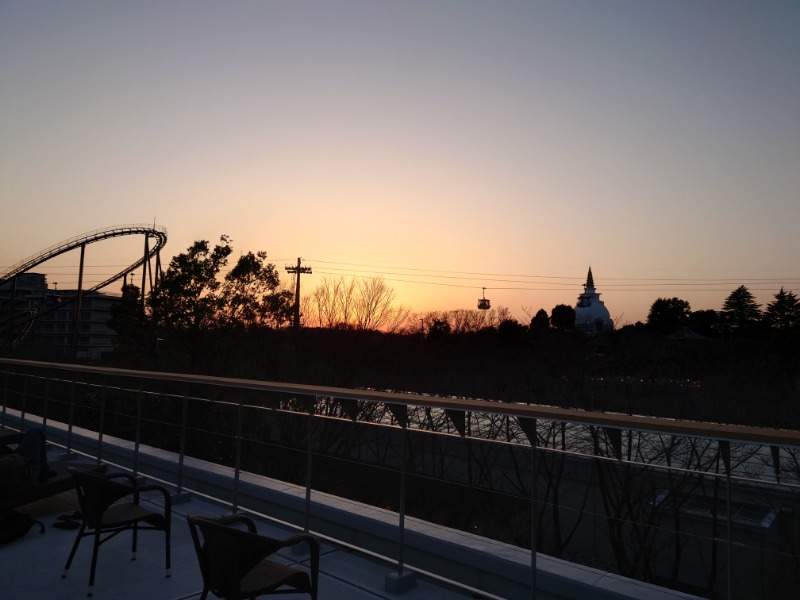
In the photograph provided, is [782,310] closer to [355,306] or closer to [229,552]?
[355,306]

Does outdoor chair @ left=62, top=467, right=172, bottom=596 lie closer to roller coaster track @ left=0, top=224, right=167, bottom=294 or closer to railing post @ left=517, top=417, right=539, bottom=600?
railing post @ left=517, top=417, right=539, bottom=600

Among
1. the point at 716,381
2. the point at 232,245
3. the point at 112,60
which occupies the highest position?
the point at 112,60

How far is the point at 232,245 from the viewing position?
26.4 metres

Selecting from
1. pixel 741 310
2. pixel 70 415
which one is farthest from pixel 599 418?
pixel 741 310

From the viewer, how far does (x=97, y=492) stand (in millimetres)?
3598

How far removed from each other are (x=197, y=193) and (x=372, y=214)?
10355mm

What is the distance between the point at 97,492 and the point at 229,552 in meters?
1.41

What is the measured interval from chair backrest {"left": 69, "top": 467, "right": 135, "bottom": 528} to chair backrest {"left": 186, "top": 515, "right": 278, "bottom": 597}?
1.11 m

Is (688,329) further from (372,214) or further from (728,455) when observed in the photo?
(728,455)

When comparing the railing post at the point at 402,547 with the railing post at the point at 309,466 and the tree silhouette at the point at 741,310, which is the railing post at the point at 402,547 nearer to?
the railing post at the point at 309,466

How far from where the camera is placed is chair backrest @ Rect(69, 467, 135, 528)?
140 inches

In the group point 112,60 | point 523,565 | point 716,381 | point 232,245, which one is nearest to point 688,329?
point 716,381

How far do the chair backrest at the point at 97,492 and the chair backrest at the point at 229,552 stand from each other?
111 cm

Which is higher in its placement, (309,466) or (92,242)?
(92,242)
